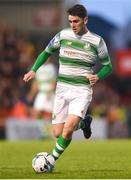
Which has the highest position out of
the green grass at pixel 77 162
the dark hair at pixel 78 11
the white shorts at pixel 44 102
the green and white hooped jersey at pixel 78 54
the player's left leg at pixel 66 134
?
the dark hair at pixel 78 11

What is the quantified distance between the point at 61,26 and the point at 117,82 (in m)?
3.17

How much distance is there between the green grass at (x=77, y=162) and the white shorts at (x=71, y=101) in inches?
31.4

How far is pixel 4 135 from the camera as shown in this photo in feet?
82.3

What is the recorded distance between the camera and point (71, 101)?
12234 millimetres

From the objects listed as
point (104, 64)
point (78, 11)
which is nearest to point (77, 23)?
point (78, 11)

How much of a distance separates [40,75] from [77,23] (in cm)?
1136

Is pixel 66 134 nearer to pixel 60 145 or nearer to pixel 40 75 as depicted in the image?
pixel 60 145

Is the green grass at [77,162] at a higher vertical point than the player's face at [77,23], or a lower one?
lower

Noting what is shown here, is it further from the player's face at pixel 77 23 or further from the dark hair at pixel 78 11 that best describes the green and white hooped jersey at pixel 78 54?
the dark hair at pixel 78 11

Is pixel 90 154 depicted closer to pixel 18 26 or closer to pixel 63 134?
pixel 63 134

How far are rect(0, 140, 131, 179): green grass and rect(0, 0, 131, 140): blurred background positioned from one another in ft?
12.2

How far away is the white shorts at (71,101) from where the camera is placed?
12.0 metres

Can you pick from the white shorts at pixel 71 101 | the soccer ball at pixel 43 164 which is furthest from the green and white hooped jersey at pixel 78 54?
the soccer ball at pixel 43 164

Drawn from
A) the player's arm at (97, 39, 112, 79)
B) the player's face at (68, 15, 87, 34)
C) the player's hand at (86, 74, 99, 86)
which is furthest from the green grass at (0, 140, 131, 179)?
the player's face at (68, 15, 87, 34)
